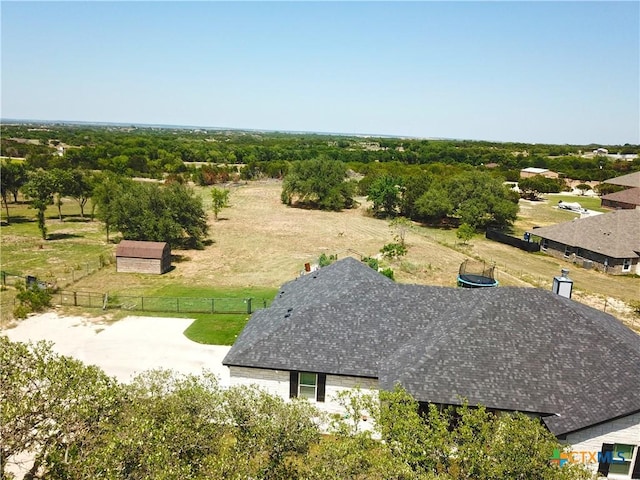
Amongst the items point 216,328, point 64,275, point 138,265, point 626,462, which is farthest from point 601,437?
point 64,275

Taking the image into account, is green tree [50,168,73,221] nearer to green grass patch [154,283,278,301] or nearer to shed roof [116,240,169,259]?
shed roof [116,240,169,259]

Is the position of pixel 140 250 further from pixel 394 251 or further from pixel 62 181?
pixel 62 181

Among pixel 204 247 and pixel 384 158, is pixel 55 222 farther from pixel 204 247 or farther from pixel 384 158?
pixel 384 158

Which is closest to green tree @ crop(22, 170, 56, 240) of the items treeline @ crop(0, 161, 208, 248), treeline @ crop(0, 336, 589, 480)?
treeline @ crop(0, 161, 208, 248)

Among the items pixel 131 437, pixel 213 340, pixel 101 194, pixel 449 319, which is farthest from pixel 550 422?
pixel 101 194

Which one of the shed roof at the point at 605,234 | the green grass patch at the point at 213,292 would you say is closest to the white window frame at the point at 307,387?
the green grass patch at the point at 213,292

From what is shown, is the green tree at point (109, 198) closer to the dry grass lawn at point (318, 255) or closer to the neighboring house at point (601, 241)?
the dry grass lawn at point (318, 255)
